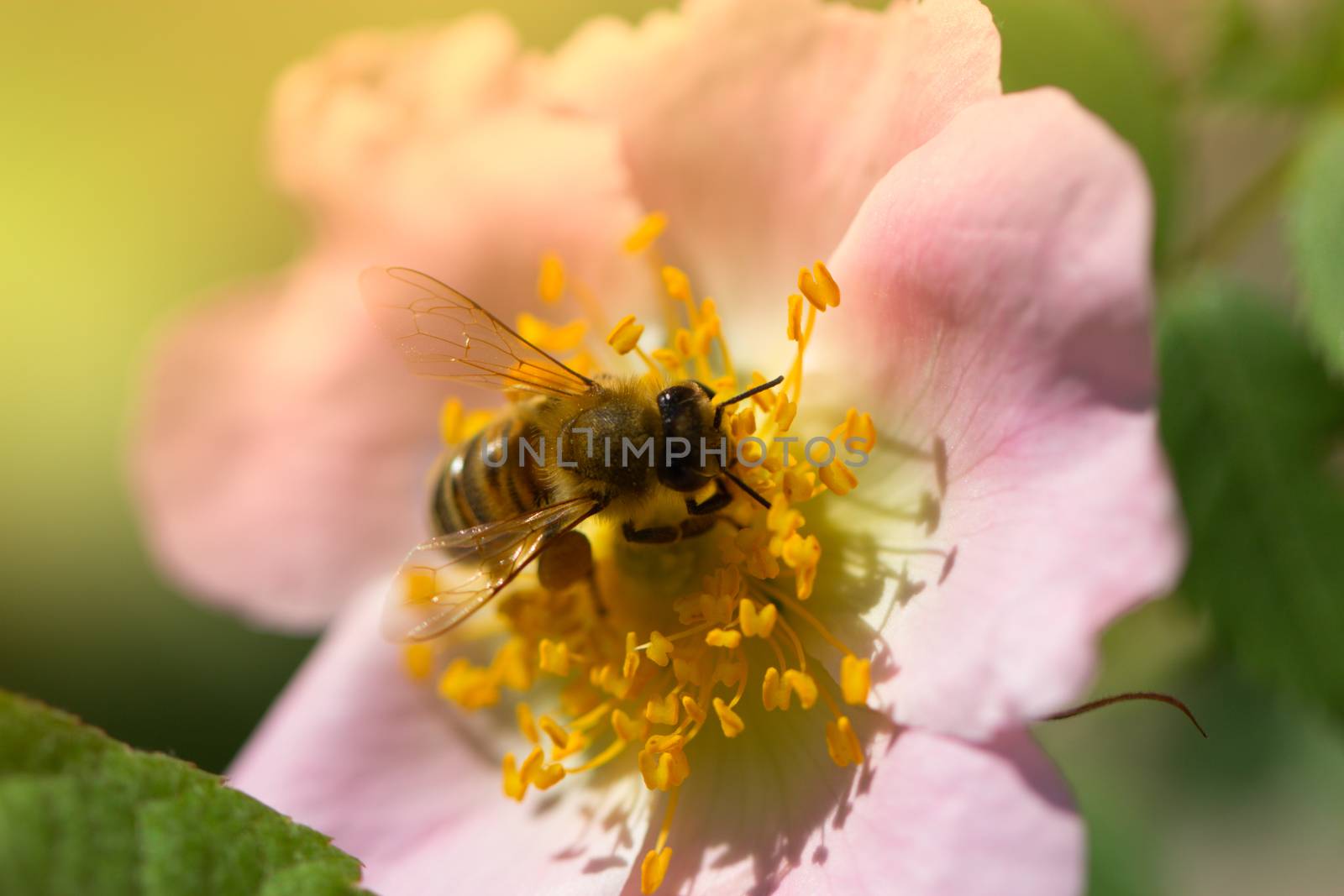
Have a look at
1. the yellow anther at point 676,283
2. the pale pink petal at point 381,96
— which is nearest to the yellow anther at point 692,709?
the yellow anther at point 676,283

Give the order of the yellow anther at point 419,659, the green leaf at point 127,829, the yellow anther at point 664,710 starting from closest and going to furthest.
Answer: the green leaf at point 127,829 → the yellow anther at point 664,710 → the yellow anther at point 419,659

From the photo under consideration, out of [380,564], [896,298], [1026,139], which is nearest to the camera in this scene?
[1026,139]

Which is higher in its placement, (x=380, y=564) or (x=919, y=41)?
(x=919, y=41)

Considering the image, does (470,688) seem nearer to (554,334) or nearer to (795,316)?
(554,334)

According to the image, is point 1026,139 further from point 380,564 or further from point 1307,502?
point 380,564

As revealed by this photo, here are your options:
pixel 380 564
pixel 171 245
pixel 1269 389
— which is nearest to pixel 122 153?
pixel 171 245

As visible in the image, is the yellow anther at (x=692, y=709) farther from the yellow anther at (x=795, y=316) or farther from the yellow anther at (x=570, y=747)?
the yellow anther at (x=795, y=316)
